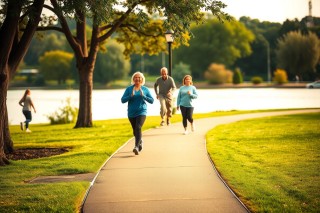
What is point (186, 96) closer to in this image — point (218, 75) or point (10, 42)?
point (10, 42)

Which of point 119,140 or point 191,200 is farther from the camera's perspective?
point 119,140

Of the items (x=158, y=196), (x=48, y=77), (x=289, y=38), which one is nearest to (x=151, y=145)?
(x=158, y=196)

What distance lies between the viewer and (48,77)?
382ft

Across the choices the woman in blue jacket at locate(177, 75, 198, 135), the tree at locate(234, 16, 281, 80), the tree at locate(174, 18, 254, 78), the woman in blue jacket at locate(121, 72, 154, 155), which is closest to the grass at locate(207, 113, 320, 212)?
the woman in blue jacket at locate(177, 75, 198, 135)

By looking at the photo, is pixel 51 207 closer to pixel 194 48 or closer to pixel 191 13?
pixel 191 13

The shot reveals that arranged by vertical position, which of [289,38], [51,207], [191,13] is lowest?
[51,207]

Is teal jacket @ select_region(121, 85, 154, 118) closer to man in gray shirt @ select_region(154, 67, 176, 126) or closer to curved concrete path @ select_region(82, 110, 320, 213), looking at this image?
curved concrete path @ select_region(82, 110, 320, 213)

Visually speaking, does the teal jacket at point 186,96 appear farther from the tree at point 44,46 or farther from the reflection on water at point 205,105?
the tree at point 44,46

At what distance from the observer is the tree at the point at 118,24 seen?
35.5ft

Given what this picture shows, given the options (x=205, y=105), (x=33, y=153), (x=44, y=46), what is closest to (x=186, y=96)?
(x=33, y=153)

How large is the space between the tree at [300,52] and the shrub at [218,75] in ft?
31.6

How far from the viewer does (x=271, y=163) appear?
375 inches

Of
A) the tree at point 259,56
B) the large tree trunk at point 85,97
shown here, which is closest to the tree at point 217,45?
the tree at point 259,56

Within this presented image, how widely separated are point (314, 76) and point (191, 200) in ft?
258
